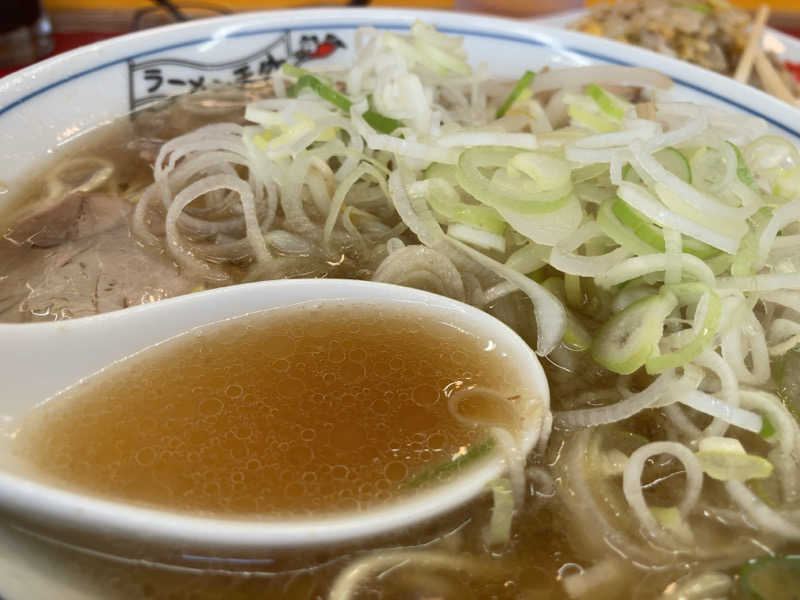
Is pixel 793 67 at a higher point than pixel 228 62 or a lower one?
lower

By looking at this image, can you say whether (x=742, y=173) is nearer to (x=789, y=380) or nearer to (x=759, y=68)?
(x=789, y=380)

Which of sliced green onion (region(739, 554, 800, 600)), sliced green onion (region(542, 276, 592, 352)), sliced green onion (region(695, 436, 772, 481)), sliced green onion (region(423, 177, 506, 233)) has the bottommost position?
sliced green onion (region(739, 554, 800, 600))

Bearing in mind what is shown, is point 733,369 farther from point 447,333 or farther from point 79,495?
point 79,495

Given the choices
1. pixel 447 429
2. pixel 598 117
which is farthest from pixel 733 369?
pixel 598 117

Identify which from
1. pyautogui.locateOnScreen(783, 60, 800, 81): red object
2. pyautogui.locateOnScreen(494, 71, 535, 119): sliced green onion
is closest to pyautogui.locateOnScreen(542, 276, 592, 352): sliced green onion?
pyautogui.locateOnScreen(494, 71, 535, 119): sliced green onion

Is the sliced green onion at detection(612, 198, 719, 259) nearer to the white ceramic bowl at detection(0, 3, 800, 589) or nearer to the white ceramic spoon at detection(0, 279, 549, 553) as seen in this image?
the white ceramic spoon at detection(0, 279, 549, 553)

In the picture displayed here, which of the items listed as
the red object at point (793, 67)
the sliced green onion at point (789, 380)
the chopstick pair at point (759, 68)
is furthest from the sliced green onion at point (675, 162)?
the red object at point (793, 67)

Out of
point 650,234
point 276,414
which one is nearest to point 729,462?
point 650,234
